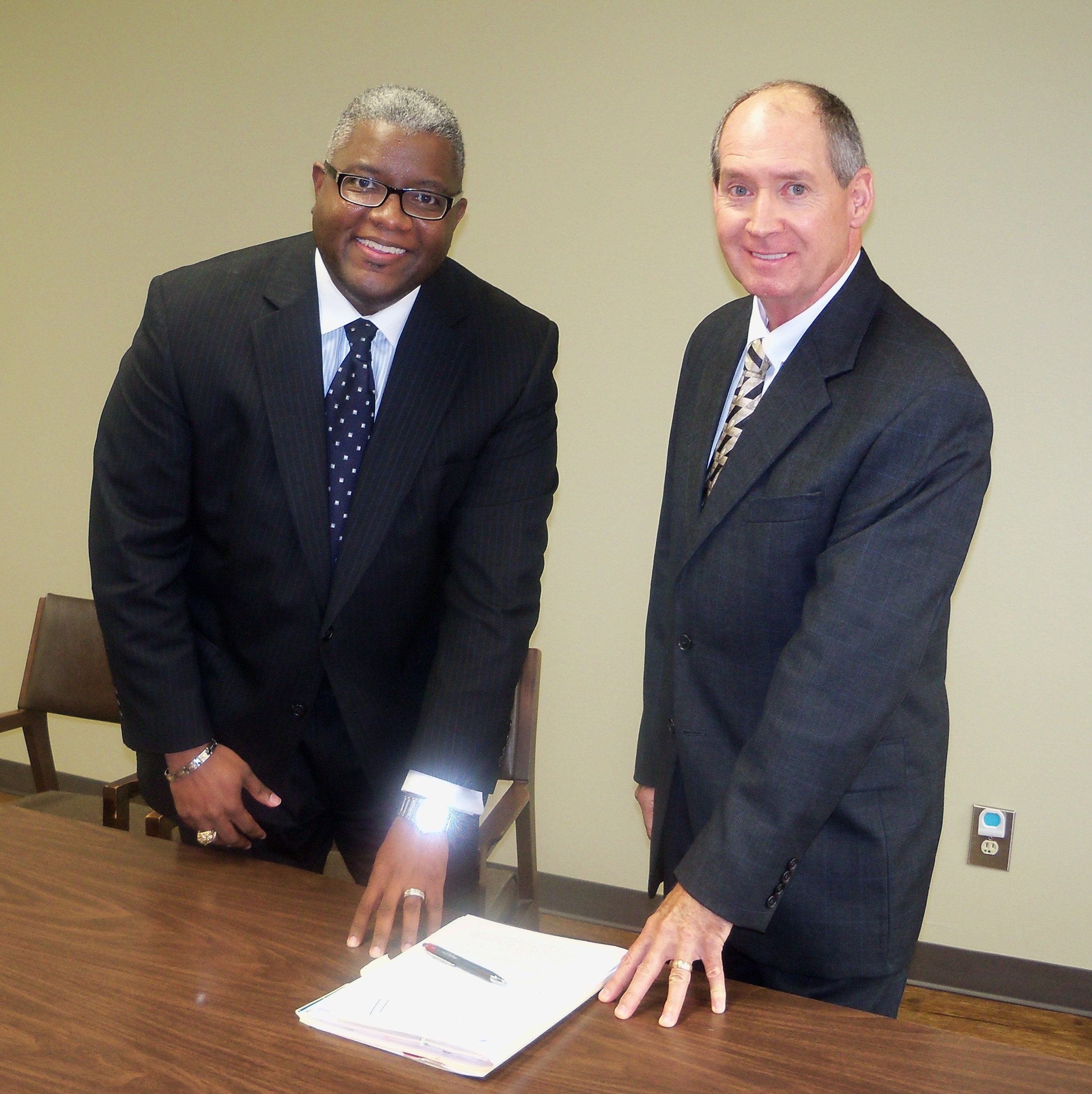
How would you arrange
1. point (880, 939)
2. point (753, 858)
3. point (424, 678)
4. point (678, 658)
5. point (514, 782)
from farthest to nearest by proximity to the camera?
point (514, 782) → point (424, 678) → point (678, 658) → point (880, 939) → point (753, 858)

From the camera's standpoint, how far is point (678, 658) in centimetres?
163

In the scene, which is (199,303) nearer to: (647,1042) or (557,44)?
(647,1042)

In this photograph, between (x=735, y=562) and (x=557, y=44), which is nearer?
(x=735, y=562)

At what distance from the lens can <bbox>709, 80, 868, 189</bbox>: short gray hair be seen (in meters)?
1.50

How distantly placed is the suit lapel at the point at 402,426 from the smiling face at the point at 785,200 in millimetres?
514

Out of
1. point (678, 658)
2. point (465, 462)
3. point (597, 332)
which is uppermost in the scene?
point (597, 332)

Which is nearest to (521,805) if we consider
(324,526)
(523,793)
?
(523,793)

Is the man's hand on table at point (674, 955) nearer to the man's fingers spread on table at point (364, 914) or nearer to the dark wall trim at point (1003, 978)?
the man's fingers spread on table at point (364, 914)

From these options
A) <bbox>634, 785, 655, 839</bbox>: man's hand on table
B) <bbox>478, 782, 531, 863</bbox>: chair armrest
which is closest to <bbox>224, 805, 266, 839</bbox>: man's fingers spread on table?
<bbox>478, 782, 531, 863</bbox>: chair armrest

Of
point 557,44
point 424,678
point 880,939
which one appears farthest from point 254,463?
point 557,44

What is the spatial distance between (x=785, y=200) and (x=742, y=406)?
0.30 m

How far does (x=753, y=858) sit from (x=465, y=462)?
82 centimetres

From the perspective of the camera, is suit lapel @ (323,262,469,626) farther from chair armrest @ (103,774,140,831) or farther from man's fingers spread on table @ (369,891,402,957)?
chair armrest @ (103,774,140,831)

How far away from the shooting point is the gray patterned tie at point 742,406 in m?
1.65
